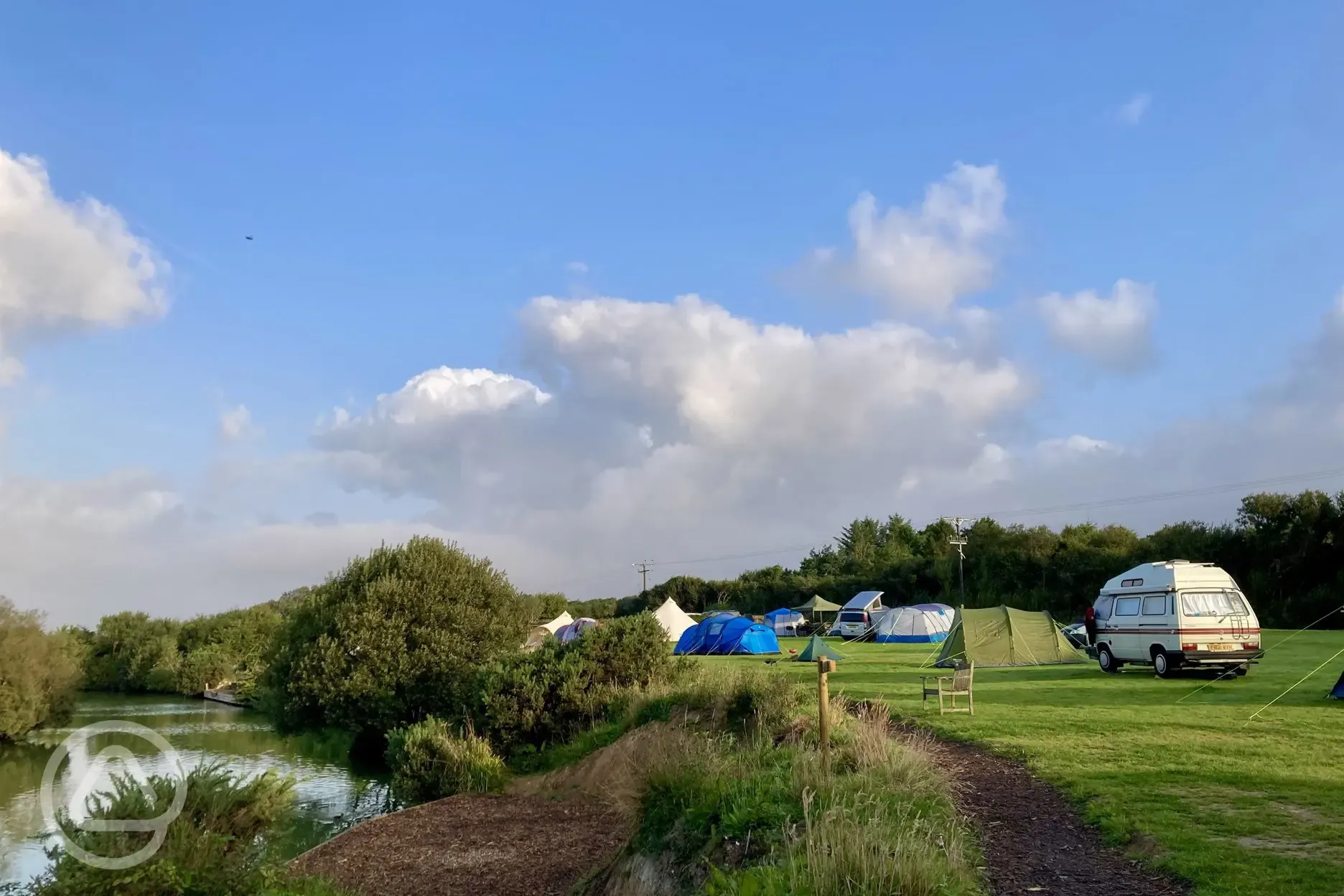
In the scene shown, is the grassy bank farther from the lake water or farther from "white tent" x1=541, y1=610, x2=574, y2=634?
"white tent" x1=541, y1=610, x2=574, y2=634

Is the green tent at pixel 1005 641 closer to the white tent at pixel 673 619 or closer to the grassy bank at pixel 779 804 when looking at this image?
the grassy bank at pixel 779 804

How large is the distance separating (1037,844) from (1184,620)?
48.8 feet

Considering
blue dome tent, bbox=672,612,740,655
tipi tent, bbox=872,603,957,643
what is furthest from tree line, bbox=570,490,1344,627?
blue dome tent, bbox=672,612,740,655

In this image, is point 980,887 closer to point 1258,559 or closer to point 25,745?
point 25,745

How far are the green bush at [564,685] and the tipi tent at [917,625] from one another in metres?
21.3

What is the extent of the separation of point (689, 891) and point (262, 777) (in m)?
5.82

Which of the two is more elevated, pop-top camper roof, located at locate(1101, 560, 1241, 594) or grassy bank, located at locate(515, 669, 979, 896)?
pop-top camper roof, located at locate(1101, 560, 1241, 594)

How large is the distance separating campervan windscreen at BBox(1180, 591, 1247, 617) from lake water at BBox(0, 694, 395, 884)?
1847 cm

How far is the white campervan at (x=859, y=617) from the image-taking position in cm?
A: 4866

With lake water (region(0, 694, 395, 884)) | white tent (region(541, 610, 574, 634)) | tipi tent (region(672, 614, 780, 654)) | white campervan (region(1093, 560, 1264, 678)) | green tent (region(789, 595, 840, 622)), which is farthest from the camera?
green tent (region(789, 595, 840, 622))

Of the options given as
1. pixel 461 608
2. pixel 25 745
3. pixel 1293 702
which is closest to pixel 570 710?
pixel 461 608

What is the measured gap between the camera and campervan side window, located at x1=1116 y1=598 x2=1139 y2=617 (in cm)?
2224

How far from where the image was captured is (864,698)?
64.0 feet

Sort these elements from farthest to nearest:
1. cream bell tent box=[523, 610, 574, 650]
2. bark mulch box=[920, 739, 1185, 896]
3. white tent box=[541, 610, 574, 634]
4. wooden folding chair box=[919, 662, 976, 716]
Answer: white tent box=[541, 610, 574, 634], cream bell tent box=[523, 610, 574, 650], wooden folding chair box=[919, 662, 976, 716], bark mulch box=[920, 739, 1185, 896]
